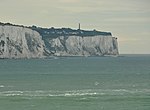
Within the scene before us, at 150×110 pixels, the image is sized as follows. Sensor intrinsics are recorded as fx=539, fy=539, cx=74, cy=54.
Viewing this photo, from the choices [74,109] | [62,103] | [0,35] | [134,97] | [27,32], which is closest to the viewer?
[74,109]

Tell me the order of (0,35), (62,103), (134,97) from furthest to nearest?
1. (0,35)
2. (134,97)
3. (62,103)

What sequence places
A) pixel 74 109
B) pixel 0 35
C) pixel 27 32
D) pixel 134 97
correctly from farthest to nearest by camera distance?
pixel 27 32, pixel 0 35, pixel 134 97, pixel 74 109

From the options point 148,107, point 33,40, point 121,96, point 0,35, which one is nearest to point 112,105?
point 148,107

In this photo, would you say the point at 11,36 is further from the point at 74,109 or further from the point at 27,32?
the point at 74,109

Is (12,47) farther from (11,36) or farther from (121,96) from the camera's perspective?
(121,96)

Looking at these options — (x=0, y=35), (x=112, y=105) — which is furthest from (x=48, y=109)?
(x=0, y=35)

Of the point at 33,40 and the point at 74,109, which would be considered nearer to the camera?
the point at 74,109

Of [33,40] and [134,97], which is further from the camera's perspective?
[33,40]

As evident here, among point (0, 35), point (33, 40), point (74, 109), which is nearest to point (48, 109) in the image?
point (74, 109)
